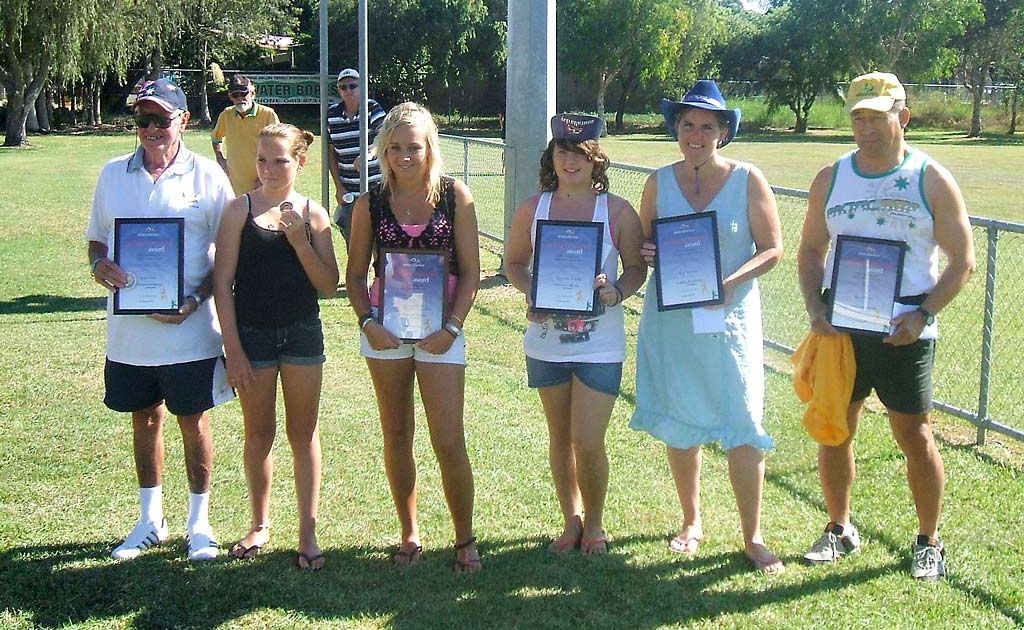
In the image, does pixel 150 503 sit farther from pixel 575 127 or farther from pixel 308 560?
pixel 575 127

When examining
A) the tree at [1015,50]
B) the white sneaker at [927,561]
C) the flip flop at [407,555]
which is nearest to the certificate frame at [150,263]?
the flip flop at [407,555]

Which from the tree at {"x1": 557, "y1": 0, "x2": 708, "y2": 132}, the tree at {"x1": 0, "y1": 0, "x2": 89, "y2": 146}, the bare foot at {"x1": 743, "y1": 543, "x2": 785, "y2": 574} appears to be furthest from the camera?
the tree at {"x1": 557, "y1": 0, "x2": 708, "y2": 132}

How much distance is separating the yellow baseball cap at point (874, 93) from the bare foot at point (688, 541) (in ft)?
6.12

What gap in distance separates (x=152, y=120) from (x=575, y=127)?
1682 mm

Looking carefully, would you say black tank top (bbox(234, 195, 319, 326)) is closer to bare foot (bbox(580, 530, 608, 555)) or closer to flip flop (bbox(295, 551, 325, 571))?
flip flop (bbox(295, 551, 325, 571))

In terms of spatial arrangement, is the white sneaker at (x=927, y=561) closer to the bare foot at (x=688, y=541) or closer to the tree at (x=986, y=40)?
the bare foot at (x=688, y=541)

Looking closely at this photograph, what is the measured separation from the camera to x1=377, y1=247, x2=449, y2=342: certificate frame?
4113 millimetres

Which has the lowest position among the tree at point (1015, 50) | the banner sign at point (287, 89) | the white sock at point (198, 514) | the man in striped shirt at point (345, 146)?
the white sock at point (198, 514)

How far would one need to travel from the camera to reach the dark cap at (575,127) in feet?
13.9

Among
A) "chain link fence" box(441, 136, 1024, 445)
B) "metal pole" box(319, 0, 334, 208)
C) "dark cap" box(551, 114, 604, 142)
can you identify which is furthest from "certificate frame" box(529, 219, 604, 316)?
"metal pole" box(319, 0, 334, 208)

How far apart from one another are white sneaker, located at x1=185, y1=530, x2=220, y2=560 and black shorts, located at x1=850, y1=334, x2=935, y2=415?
2754mm

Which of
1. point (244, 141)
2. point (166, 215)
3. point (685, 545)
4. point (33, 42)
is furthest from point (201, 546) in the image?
point (33, 42)

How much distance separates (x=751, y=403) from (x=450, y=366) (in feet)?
3.97

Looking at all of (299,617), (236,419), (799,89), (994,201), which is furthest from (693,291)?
(799,89)
